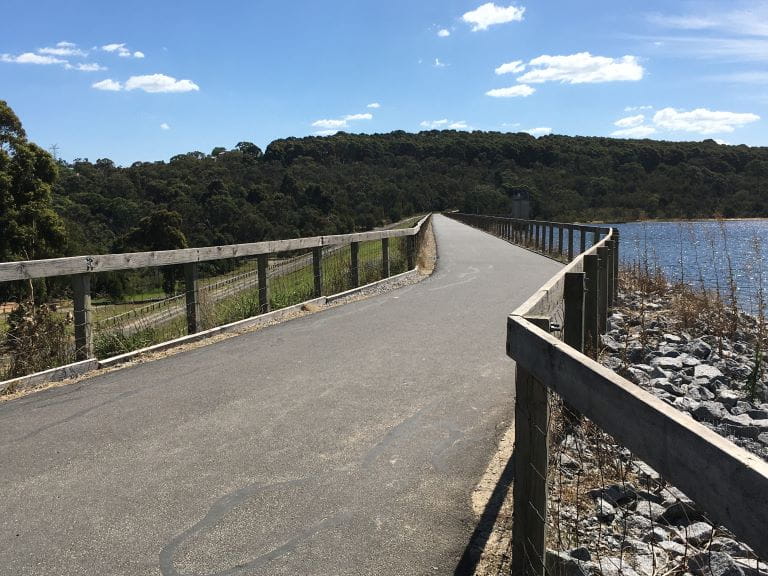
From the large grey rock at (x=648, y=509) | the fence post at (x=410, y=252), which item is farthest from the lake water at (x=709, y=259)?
the large grey rock at (x=648, y=509)

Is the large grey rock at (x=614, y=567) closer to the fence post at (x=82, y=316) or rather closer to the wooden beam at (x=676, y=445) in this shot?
the wooden beam at (x=676, y=445)

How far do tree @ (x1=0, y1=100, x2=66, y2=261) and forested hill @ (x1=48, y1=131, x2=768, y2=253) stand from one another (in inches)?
132

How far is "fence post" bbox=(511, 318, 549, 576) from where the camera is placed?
2936mm

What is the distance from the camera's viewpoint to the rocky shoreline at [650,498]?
3.30m

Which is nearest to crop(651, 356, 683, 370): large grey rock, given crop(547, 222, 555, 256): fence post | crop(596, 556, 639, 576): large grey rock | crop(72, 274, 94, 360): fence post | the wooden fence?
crop(596, 556, 639, 576): large grey rock

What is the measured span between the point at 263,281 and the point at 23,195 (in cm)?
2779

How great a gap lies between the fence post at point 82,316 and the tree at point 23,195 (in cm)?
2569

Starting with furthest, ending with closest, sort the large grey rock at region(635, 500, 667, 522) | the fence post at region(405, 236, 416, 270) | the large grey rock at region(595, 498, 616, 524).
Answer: the fence post at region(405, 236, 416, 270)
the large grey rock at region(635, 500, 667, 522)
the large grey rock at region(595, 498, 616, 524)

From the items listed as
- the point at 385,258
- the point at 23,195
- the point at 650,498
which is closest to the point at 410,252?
the point at 385,258

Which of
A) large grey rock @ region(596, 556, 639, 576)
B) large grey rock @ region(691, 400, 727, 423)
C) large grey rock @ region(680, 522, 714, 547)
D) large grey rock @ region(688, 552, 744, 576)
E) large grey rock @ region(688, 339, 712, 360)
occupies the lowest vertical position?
large grey rock @ region(688, 339, 712, 360)

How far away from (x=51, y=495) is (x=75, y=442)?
3.24 feet

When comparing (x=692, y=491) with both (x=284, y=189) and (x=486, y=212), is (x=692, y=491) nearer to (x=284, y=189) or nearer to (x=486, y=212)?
(x=486, y=212)

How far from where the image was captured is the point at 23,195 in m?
32.3

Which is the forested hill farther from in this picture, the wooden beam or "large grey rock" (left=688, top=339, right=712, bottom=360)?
the wooden beam
